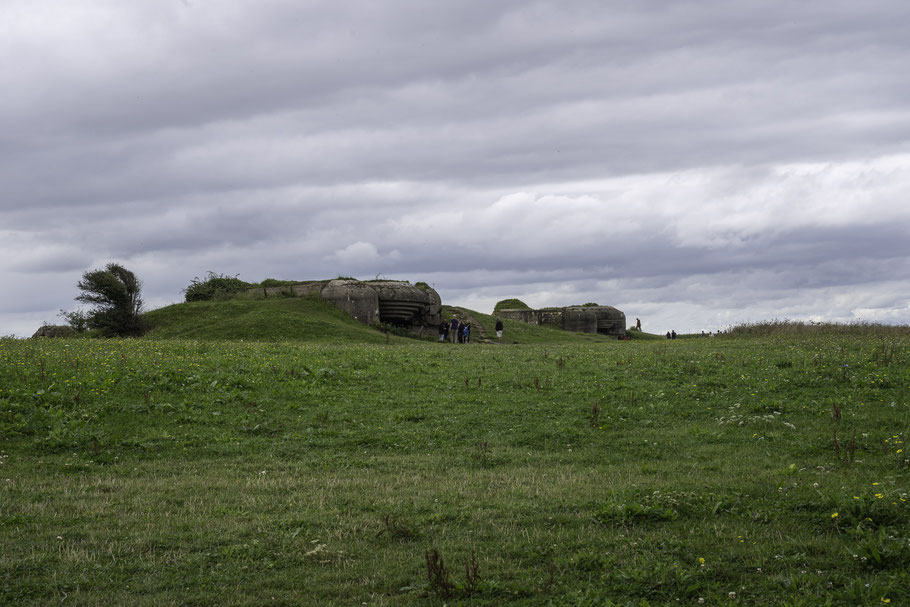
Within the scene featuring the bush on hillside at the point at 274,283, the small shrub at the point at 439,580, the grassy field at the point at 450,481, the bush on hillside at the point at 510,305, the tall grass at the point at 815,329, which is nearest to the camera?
the small shrub at the point at 439,580

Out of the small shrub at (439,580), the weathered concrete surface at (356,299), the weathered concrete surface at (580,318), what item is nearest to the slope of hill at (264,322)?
the weathered concrete surface at (356,299)

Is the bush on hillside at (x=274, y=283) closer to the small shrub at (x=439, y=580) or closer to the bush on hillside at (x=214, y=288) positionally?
the bush on hillside at (x=214, y=288)

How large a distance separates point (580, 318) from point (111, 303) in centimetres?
3709

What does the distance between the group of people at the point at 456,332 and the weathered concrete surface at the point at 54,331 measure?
21.1 m

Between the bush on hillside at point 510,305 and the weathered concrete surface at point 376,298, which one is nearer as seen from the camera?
the weathered concrete surface at point 376,298

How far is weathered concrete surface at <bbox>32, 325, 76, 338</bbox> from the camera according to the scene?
1624 inches

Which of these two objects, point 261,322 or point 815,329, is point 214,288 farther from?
point 815,329

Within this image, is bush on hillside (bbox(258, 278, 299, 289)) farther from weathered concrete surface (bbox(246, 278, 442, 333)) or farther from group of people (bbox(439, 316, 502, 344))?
group of people (bbox(439, 316, 502, 344))

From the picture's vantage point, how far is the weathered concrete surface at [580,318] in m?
61.4

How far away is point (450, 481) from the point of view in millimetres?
11055

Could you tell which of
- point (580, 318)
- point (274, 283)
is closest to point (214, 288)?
point (274, 283)

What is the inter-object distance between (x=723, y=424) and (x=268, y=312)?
92.0 feet

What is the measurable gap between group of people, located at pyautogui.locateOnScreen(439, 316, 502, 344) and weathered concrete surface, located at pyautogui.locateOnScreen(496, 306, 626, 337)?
15608mm

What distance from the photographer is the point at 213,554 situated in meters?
7.64
